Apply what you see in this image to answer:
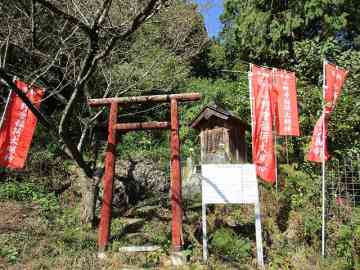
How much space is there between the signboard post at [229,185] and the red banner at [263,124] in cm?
102

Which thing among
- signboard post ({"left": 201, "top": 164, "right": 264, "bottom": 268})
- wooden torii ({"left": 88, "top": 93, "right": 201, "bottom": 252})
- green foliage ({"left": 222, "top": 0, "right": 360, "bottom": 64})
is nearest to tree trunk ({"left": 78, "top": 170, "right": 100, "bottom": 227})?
wooden torii ({"left": 88, "top": 93, "right": 201, "bottom": 252})

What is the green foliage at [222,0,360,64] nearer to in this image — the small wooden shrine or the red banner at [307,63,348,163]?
the small wooden shrine

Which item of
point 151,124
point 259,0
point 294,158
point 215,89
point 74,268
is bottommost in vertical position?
point 74,268

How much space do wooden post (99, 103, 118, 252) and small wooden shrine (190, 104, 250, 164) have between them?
4.05 metres

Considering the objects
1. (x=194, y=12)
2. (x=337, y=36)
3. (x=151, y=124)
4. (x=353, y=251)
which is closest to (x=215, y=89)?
(x=194, y=12)

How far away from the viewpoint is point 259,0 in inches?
650

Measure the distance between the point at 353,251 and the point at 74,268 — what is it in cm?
515

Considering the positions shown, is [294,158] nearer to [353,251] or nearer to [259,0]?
[353,251]

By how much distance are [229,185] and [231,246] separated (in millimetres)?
1178

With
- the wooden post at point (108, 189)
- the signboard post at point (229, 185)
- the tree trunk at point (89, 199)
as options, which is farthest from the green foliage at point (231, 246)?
the tree trunk at point (89, 199)

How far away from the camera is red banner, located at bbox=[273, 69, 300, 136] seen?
866 centimetres

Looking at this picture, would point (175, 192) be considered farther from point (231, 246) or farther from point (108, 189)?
point (231, 246)

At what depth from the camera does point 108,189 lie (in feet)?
22.8

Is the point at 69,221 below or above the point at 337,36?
below
